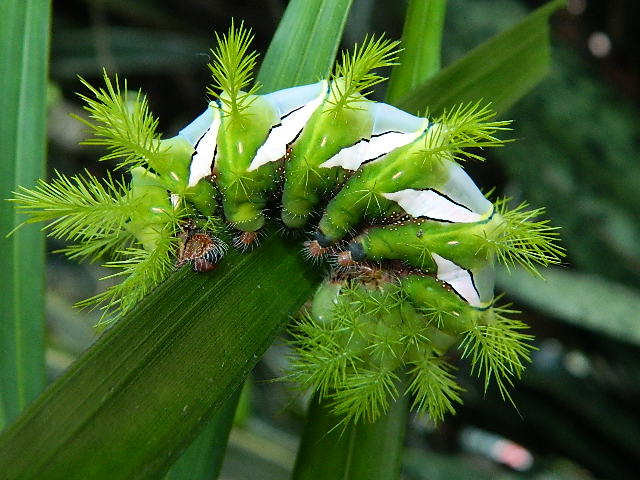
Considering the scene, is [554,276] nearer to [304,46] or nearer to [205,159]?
[304,46]

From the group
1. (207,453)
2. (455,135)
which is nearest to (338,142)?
(455,135)

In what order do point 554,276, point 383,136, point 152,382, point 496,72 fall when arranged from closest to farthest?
point 152,382 < point 383,136 < point 496,72 < point 554,276

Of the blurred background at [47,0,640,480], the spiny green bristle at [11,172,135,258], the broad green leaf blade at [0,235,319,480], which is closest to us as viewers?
the broad green leaf blade at [0,235,319,480]

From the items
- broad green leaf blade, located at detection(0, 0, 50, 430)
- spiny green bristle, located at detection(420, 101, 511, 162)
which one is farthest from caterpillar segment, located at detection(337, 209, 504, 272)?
broad green leaf blade, located at detection(0, 0, 50, 430)

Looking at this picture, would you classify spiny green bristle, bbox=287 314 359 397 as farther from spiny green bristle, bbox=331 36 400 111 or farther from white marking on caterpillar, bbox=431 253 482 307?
spiny green bristle, bbox=331 36 400 111

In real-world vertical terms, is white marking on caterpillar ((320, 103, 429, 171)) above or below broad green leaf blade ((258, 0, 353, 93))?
below

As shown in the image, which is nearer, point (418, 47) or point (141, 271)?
point (141, 271)

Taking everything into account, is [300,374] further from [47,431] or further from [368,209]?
[47,431]
